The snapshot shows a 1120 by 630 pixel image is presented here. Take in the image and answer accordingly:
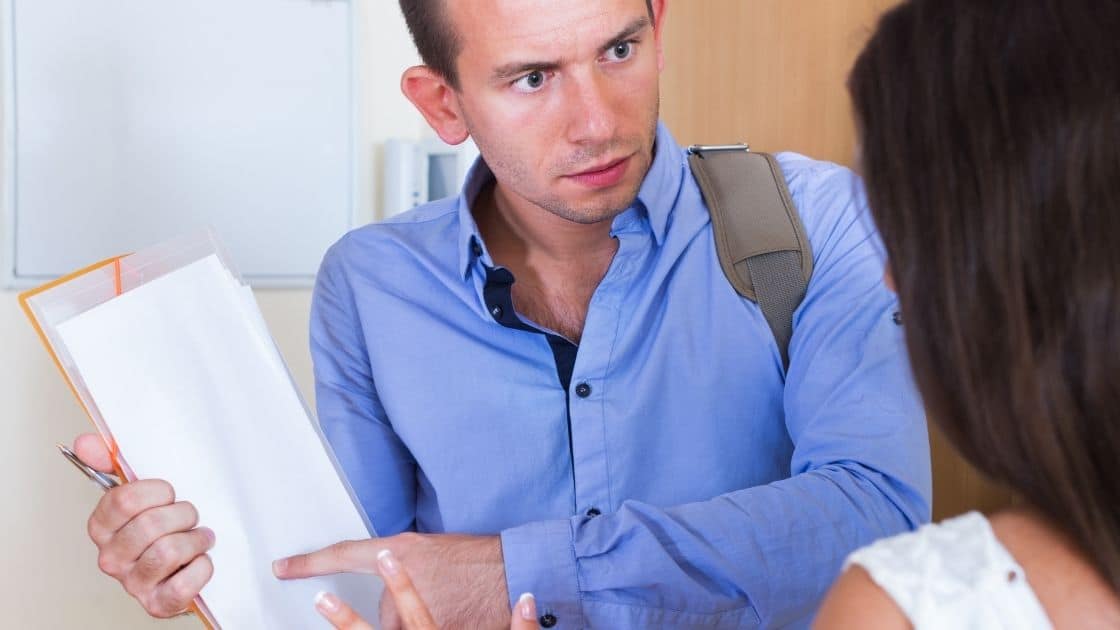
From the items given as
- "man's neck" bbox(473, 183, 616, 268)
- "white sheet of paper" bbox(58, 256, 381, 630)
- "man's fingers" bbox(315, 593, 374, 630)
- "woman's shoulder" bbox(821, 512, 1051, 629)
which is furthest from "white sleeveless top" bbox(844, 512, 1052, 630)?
"man's neck" bbox(473, 183, 616, 268)

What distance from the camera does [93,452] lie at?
3.23 feet

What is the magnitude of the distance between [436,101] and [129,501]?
2.20ft

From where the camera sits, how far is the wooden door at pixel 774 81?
1551 mm

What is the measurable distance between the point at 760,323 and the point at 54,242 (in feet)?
4.12

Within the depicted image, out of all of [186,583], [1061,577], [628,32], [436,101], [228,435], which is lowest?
[186,583]

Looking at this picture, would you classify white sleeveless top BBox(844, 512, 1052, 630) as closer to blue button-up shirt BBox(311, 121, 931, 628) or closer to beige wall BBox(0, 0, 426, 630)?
blue button-up shirt BBox(311, 121, 931, 628)

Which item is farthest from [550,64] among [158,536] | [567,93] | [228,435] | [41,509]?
[41,509]

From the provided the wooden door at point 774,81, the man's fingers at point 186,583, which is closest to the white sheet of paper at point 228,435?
the man's fingers at point 186,583

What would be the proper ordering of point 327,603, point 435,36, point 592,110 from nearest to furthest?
point 327,603, point 592,110, point 435,36

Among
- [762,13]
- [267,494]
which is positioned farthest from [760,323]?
[762,13]

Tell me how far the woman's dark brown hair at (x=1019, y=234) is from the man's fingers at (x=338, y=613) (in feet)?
1.53

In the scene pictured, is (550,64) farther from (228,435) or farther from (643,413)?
(228,435)

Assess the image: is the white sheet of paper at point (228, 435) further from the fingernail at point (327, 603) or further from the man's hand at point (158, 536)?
the fingernail at point (327, 603)

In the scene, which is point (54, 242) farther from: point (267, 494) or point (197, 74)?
point (267, 494)
